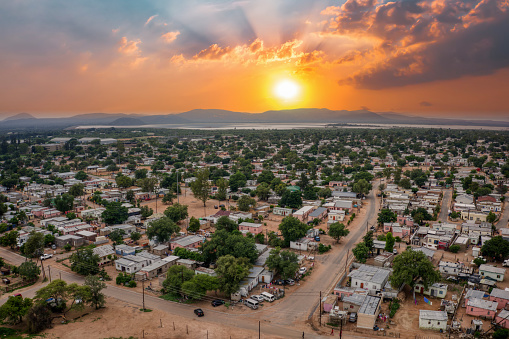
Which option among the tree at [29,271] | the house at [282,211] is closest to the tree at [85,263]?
the tree at [29,271]

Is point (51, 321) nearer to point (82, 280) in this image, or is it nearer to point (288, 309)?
point (82, 280)

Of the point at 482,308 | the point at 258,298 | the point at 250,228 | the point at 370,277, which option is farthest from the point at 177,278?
the point at 482,308


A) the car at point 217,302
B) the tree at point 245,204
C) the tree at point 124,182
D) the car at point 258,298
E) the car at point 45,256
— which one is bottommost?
the car at point 217,302

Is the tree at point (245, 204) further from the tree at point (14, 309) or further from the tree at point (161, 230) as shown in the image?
the tree at point (14, 309)

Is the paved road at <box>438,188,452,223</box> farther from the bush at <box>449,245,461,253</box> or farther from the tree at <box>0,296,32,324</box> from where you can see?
the tree at <box>0,296,32,324</box>

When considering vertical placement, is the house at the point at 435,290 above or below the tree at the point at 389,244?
below

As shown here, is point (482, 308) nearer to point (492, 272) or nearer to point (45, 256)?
point (492, 272)

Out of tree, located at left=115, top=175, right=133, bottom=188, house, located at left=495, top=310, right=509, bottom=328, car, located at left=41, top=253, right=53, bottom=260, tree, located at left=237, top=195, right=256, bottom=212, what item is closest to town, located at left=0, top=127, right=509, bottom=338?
house, located at left=495, top=310, right=509, bottom=328
